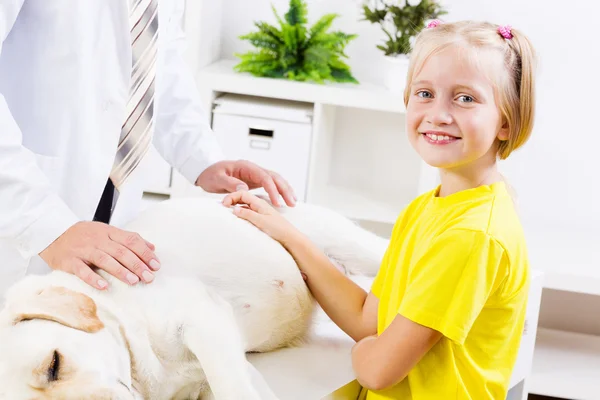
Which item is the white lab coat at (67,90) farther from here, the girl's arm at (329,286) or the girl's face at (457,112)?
the girl's face at (457,112)

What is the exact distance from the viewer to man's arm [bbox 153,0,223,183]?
5.59 feet

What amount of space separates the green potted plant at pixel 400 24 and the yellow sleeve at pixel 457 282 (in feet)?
5.87

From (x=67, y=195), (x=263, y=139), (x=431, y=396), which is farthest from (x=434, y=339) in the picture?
(x=263, y=139)

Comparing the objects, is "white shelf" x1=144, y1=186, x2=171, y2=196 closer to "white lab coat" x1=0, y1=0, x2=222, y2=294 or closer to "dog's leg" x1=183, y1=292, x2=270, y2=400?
"white lab coat" x1=0, y1=0, x2=222, y2=294

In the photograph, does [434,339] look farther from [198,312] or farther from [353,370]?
[198,312]

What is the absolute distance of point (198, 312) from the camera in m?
1.05

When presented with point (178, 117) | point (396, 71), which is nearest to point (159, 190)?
point (396, 71)

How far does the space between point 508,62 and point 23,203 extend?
714 mm

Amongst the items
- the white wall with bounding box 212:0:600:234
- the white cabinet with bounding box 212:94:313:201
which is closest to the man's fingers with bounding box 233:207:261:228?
the white cabinet with bounding box 212:94:313:201

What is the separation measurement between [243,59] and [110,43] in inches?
58.2

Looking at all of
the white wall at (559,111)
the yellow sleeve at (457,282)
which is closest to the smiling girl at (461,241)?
the yellow sleeve at (457,282)

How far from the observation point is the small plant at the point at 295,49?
112 inches

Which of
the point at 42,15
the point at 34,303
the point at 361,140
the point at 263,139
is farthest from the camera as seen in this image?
the point at 361,140

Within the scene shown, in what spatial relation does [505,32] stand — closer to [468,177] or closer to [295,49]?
[468,177]
